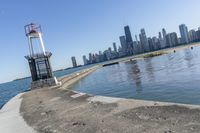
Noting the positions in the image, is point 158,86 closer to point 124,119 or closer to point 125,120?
point 124,119

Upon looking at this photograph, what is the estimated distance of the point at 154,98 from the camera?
21.0 meters

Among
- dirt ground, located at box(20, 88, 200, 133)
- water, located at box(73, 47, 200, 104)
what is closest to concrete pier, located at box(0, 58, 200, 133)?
dirt ground, located at box(20, 88, 200, 133)

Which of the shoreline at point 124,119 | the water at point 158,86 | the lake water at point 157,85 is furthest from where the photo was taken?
the lake water at point 157,85

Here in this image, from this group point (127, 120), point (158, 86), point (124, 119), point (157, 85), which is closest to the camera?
point (127, 120)

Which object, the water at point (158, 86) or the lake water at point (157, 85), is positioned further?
the lake water at point (157, 85)

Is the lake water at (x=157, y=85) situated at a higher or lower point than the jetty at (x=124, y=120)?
lower

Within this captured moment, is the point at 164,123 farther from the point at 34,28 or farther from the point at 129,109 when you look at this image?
the point at 34,28

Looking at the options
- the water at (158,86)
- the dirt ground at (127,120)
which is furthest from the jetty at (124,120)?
the water at (158,86)

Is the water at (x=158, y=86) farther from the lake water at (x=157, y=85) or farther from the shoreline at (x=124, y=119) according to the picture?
the shoreline at (x=124, y=119)

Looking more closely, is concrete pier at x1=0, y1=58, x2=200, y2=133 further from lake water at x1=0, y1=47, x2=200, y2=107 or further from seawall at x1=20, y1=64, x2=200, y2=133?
lake water at x1=0, y1=47, x2=200, y2=107

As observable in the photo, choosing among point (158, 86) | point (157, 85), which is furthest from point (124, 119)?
point (157, 85)

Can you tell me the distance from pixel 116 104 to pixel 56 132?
15.9ft

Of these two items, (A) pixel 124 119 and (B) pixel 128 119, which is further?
(A) pixel 124 119

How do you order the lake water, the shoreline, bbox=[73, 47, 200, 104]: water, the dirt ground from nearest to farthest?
the dirt ground
the shoreline
bbox=[73, 47, 200, 104]: water
the lake water
